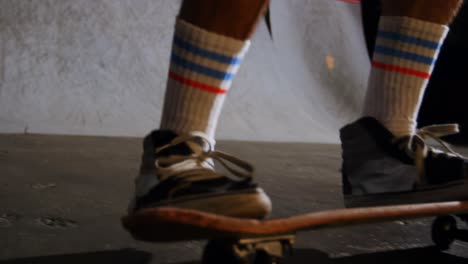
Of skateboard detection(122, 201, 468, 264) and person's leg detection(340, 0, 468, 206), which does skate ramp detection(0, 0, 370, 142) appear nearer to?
person's leg detection(340, 0, 468, 206)

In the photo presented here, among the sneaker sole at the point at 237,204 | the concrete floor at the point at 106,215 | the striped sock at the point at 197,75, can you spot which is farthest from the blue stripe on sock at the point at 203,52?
the concrete floor at the point at 106,215

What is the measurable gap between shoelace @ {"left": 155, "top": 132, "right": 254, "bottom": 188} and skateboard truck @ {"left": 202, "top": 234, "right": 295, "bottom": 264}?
0.09 metres

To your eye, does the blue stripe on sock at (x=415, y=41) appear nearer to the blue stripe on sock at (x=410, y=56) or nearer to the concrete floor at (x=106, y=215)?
the blue stripe on sock at (x=410, y=56)

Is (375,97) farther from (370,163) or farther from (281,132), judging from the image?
(281,132)

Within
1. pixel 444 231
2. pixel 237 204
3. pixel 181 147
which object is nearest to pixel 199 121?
pixel 181 147

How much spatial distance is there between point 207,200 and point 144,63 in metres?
2.91

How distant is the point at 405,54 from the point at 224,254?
67cm

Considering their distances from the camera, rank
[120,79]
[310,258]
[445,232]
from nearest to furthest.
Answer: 1. [310,258]
2. [445,232]
3. [120,79]

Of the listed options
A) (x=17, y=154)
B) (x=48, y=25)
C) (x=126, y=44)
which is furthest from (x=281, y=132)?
(x=17, y=154)

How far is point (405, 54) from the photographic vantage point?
125cm

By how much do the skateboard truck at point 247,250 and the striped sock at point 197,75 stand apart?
0.22 m

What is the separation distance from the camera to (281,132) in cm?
372

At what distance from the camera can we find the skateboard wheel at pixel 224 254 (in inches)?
31.1

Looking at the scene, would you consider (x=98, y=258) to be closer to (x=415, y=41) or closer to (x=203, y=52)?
(x=203, y=52)
